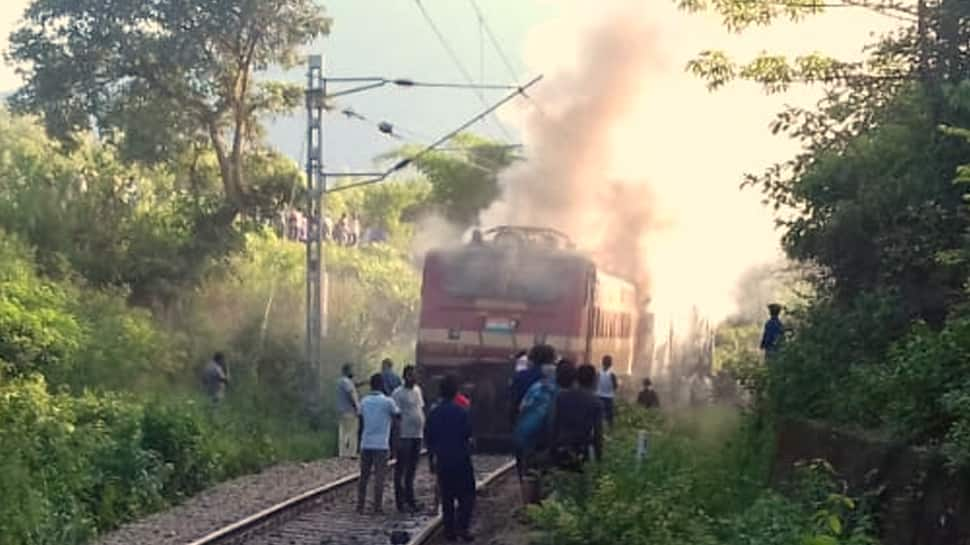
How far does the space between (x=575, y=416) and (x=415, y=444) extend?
3.18 metres

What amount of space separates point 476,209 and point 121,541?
110 ft

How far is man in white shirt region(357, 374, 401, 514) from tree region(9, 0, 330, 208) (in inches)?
546

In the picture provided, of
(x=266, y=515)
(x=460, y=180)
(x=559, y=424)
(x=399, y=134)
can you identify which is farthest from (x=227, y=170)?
(x=399, y=134)

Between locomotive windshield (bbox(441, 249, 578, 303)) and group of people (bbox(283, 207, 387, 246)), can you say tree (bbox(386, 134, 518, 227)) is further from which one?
locomotive windshield (bbox(441, 249, 578, 303))

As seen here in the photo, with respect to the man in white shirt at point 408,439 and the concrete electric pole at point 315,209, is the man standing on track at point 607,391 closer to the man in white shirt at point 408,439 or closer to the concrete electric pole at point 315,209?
the man in white shirt at point 408,439

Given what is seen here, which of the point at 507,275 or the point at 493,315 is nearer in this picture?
the point at 493,315

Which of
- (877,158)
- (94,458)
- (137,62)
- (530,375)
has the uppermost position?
(137,62)

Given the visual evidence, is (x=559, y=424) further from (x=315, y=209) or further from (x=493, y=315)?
(x=315, y=209)

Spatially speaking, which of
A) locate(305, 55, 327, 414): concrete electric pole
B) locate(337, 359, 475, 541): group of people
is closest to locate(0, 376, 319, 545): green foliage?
locate(337, 359, 475, 541): group of people

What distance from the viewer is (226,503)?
1739 cm

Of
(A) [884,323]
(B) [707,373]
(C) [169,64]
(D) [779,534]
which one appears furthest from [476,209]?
(D) [779,534]

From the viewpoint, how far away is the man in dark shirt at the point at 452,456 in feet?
43.2

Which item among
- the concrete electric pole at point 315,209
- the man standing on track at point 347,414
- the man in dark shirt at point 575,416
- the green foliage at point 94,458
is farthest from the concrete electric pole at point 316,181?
the man in dark shirt at point 575,416

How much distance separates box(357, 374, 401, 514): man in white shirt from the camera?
585 inches
